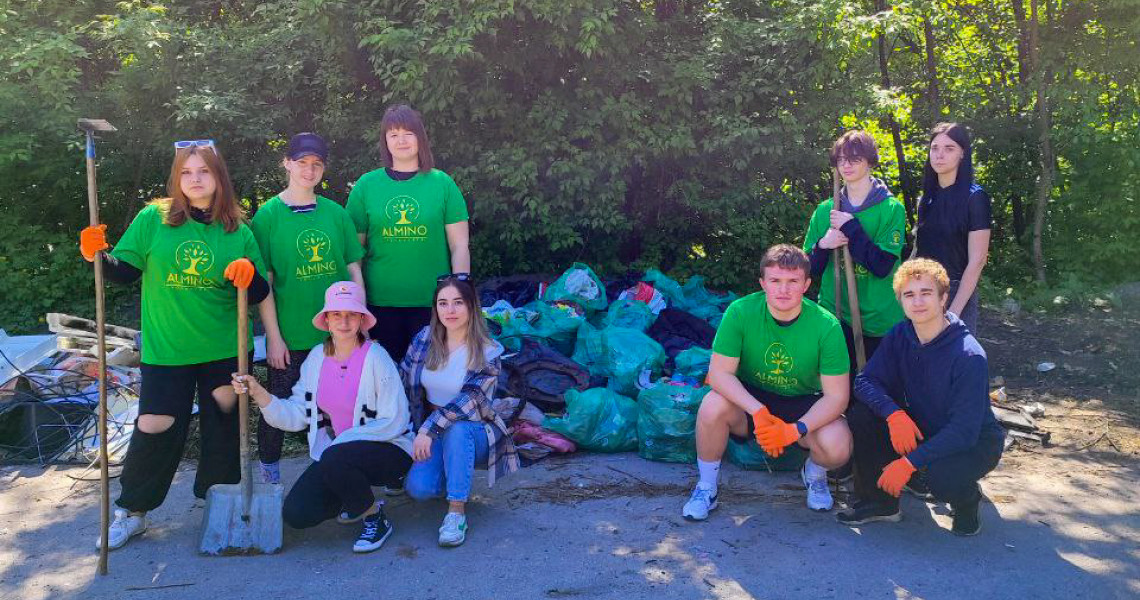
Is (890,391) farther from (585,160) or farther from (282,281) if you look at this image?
(585,160)

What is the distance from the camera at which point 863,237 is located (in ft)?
14.1

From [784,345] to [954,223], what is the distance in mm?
1047

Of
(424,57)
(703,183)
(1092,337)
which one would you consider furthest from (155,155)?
(1092,337)

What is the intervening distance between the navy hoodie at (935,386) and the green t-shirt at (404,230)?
6.66 feet

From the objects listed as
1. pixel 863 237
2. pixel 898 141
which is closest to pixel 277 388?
pixel 863 237

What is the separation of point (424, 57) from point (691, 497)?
4348mm

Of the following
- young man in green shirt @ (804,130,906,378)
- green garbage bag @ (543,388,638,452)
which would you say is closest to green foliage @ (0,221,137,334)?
green garbage bag @ (543,388,638,452)

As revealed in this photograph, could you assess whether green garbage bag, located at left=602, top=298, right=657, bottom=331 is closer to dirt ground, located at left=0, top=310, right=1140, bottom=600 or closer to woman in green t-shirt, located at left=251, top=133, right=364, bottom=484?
dirt ground, located at left=0, top=310, right=1140, bottom=600

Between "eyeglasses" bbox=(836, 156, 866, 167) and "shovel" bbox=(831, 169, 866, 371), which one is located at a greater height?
"eyeglasses" bbox=(836, 156, 866, 167)

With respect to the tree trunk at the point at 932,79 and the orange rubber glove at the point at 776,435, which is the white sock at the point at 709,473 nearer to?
the orange rubber glove at the point at 776,435

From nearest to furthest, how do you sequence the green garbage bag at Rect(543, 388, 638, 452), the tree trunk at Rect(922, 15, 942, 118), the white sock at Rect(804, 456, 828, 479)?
1. the white sock at Rect(804, 456, 828, 479)
2. the green garbage bag at Rect(543, 388, 638, 452)
3. the tree trunk at Rect(922, 15, 942, 118)

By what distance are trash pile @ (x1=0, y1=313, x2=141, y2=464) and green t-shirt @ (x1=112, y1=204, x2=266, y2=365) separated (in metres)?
1.67

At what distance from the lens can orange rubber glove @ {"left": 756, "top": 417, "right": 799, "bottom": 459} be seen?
13.2 ft

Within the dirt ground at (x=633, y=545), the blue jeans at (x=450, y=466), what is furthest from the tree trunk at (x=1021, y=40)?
the blue jeans at (x=450, y=466)
